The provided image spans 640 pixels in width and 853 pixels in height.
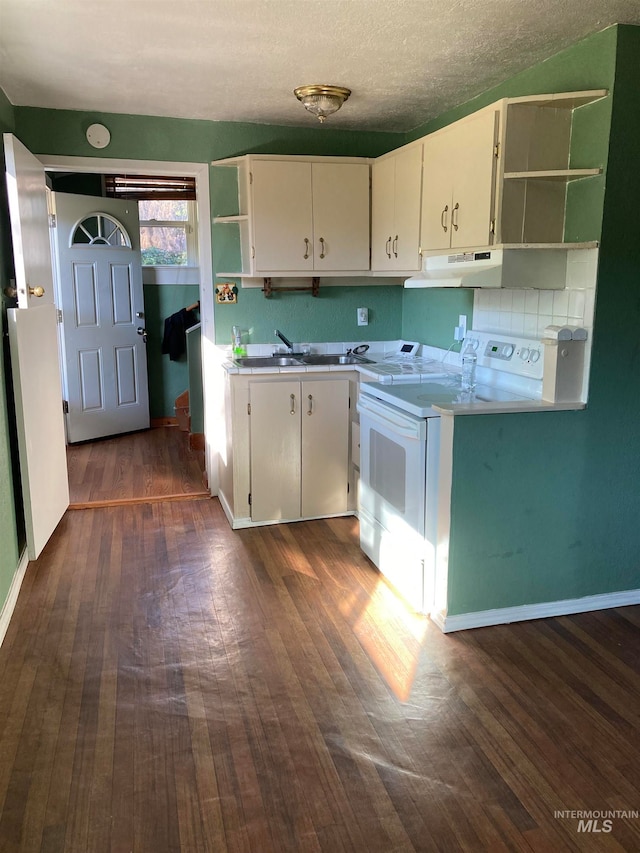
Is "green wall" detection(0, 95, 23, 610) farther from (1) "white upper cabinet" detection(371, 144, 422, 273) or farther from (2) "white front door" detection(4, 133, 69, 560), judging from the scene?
(1) "white upper cabinet" detection(371, 144, 422, 273)

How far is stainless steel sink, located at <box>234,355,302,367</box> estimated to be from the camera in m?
4.04

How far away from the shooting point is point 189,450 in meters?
5.53

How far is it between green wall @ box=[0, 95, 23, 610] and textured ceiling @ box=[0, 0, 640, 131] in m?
0.61

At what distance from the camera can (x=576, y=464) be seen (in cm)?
282

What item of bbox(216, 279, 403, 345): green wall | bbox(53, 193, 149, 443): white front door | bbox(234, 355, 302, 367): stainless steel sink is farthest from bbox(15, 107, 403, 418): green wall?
bbox(53, 193, 149, 443): white front door

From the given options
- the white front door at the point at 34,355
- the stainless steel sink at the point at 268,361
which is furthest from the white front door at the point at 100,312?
the stainless steel sink at the point at 268,361

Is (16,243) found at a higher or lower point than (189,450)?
higher

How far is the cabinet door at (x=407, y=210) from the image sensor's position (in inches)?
138

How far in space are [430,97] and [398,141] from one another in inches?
32.8

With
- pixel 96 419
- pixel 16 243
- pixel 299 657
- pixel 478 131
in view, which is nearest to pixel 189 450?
pixel 96 419

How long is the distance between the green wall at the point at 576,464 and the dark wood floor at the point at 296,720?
218 millimetres

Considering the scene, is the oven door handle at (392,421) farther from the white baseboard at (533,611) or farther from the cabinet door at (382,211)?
the cabinet door at (382,211)

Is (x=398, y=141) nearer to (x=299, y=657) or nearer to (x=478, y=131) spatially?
(x=478, y=131)

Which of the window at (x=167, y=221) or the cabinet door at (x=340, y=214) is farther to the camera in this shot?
the window at (x=167, y=221)
